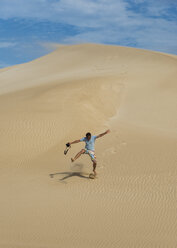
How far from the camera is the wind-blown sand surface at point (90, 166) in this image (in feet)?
22.0

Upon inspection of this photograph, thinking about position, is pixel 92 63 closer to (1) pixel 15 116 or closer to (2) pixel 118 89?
(2) pixel 118 89

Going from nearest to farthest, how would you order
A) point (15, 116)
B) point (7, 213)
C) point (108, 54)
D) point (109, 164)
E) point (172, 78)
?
point (7, 213)
point (109, 164)
point (15, 116)
point (172, 78)
point (108, 54)

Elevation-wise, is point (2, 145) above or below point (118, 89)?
below

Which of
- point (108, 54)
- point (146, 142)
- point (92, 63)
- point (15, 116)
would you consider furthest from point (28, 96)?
point (108, 54)

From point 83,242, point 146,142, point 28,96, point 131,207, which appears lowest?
point 83,242

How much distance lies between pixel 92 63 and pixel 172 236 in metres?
30.8

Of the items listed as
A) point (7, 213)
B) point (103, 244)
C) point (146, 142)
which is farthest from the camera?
point (146, 142)

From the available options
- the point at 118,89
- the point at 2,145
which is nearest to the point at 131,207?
the point at 2,145

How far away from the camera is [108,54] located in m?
39.8

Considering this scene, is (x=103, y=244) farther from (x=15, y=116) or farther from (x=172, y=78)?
(x=172, y=78)

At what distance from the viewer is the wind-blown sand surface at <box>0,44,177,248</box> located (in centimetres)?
670

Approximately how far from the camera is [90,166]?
11.7m

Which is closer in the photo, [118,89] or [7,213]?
[7,213]

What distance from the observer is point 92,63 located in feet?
117
